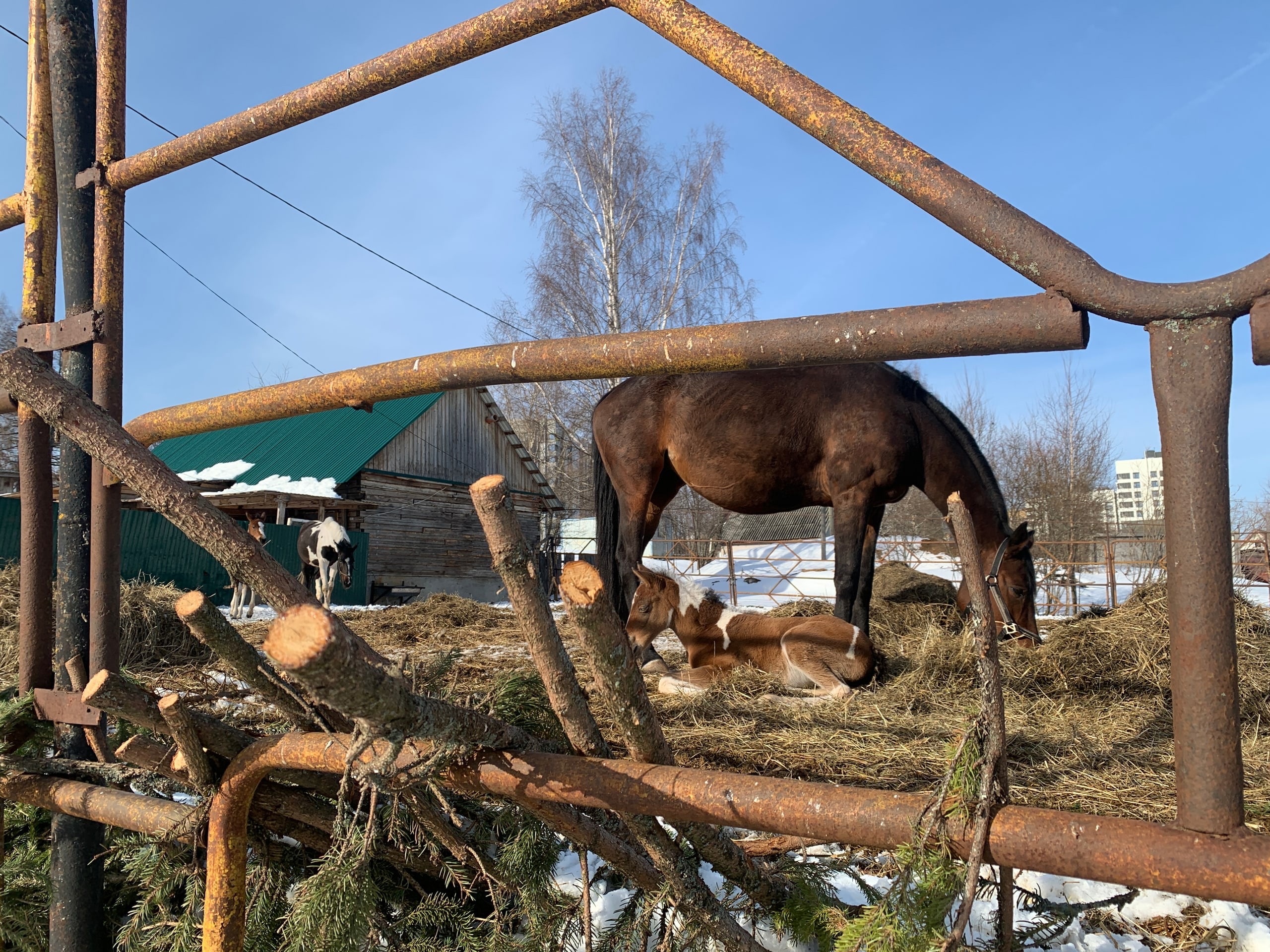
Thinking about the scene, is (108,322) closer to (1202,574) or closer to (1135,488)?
(1202,574)

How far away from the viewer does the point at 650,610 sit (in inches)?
219

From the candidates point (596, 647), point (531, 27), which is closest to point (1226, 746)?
point (596, 647)

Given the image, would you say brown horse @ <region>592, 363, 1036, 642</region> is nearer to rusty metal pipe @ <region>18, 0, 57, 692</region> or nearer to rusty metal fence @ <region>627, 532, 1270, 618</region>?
rusty metal fence @ <region>627, 532, 1270, 618</region>

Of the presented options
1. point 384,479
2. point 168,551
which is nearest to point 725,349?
point 168,551

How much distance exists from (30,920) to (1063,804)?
2746 mm

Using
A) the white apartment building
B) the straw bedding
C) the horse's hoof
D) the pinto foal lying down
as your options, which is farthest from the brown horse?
the white apartment building

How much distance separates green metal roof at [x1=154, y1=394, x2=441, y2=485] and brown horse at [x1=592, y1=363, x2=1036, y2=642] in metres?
15.4

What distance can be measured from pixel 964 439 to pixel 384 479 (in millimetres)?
18878

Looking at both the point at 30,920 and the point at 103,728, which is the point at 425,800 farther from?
the point at 30,920

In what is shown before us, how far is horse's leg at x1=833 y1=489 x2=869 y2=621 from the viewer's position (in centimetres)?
486

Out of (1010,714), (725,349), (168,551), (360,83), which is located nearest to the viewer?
(725,349)

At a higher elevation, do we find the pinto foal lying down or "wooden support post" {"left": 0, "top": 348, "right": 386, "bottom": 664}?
"wooden support post" {"left": 0, "top": 348, "right": 386, "bottom": 664}

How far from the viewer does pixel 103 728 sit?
191 centimetres

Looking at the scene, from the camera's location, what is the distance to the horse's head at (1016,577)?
494cm
